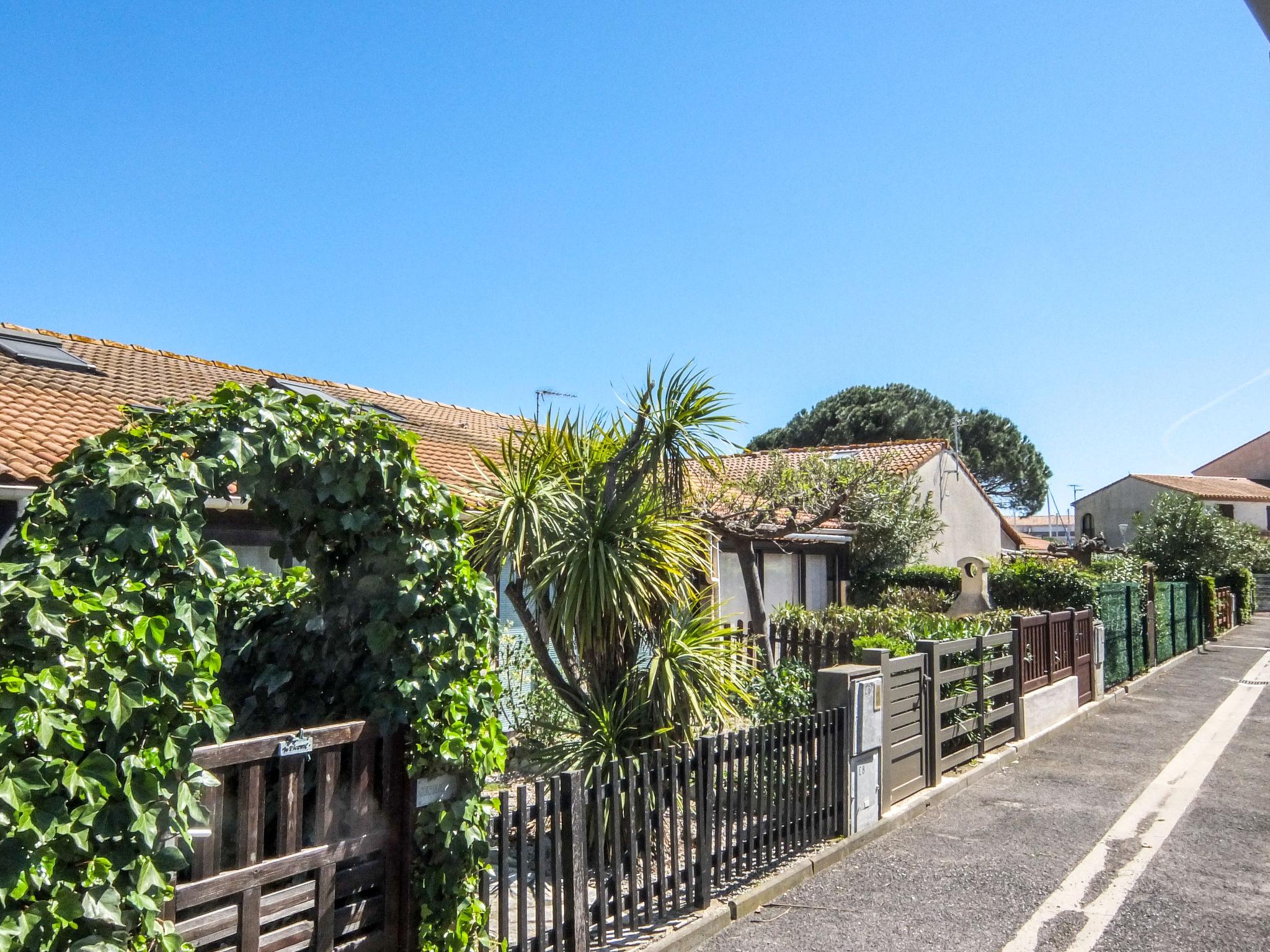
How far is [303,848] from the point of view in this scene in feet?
11.4

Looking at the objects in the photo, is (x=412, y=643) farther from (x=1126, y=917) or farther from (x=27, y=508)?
(x=1126, y=917)

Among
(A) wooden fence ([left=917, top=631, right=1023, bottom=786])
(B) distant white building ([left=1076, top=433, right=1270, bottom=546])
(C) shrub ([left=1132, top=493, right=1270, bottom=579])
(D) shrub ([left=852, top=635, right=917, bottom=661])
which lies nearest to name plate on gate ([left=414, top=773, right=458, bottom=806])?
(A) wooden fence ([left=917, top=631, right=1023, bottom=786])

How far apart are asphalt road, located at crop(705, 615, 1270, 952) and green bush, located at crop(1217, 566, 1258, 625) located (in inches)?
837

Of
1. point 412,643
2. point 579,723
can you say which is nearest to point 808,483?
point 579,723

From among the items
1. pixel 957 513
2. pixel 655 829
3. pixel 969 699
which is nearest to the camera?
pixel 655 829

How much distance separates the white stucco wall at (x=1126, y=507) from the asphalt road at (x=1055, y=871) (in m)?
43.9

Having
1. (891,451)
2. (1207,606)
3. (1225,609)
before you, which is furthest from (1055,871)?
(1225,609)

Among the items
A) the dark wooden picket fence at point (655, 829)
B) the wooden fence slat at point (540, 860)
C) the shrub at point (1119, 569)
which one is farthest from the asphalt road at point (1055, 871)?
the shrub at point (1119, 569)

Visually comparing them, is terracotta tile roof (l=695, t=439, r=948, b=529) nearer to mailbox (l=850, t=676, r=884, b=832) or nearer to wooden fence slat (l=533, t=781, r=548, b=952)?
mailbox (l=850, t=676, r=884, b=832)

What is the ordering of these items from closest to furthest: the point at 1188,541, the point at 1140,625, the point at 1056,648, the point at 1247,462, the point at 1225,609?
the point at 1056,648, the point at 1140,625, the point at 1225,609, the point at 1188,541, the point at 1247,462

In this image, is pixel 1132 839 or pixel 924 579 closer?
pixel 1132 839

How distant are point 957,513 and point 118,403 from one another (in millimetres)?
22633

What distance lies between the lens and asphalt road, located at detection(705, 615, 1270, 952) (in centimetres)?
494

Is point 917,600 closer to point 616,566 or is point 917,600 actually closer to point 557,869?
point 616,566
